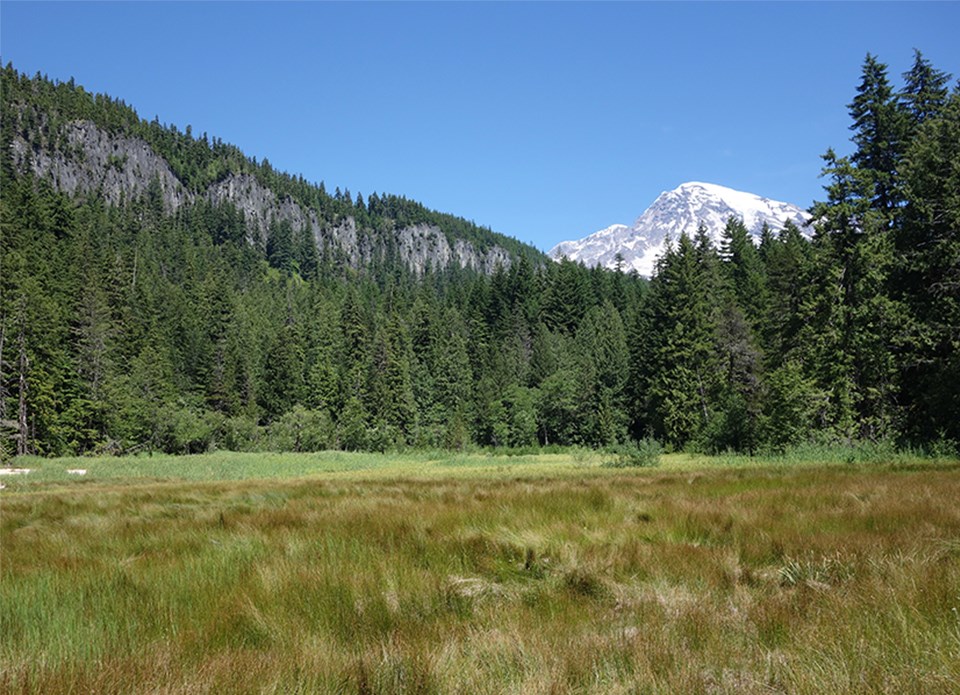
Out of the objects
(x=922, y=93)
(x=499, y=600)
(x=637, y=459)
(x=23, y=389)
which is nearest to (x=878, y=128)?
(x=922, y=93)

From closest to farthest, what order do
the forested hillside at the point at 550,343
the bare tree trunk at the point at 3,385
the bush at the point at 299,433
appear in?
the forested hillside at the point at 550,343 < the bare tree trunk at the point at 3,385 < the bush at the point at 299,433

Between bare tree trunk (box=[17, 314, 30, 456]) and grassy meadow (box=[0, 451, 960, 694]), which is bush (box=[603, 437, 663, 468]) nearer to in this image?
grassy meadow (box=[0, 451, 960, 694])

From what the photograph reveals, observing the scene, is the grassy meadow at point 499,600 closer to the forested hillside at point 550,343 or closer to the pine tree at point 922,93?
the forested hillside at point 550,343

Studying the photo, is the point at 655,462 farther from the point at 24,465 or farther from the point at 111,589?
the point at 24,465

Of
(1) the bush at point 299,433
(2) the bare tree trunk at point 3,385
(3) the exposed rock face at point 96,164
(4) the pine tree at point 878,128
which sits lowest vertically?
(1) the bush at point 299,433

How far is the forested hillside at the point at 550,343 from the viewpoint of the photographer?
24797mm

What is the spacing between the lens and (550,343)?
82625 millimetres

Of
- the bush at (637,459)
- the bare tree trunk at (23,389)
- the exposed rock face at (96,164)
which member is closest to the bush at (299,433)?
the bare tree trunk at (23,389)

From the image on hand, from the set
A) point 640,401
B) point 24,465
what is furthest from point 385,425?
point 24,465

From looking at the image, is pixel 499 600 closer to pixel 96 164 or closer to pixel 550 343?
pixel 550 343

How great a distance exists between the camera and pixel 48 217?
8225 centimetres

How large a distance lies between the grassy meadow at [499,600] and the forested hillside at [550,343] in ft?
67.1

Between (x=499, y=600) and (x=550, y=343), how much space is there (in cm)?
7956

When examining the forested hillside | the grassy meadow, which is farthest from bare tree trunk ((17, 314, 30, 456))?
the grassy meadow
